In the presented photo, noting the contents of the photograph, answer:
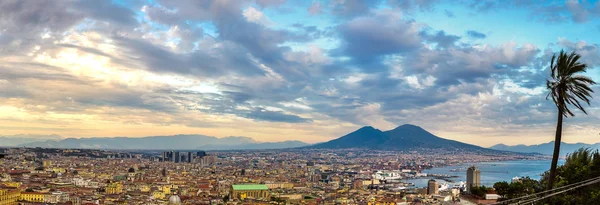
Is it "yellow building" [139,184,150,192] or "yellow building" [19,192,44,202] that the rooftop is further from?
"yellow building" [19,192,44,202]

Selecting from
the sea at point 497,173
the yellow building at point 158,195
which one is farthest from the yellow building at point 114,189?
the sea at point 497,173

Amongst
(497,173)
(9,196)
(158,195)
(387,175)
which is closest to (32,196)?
(9,196)

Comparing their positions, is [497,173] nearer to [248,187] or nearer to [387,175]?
[387,175]

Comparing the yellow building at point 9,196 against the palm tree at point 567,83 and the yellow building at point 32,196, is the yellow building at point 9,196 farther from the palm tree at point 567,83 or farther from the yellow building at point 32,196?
the palm tree at point 567,83

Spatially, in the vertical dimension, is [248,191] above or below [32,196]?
below

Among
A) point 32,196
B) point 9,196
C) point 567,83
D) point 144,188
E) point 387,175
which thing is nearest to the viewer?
point 567,83

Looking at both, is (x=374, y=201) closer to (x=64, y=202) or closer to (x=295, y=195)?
(x=295, y=195)
